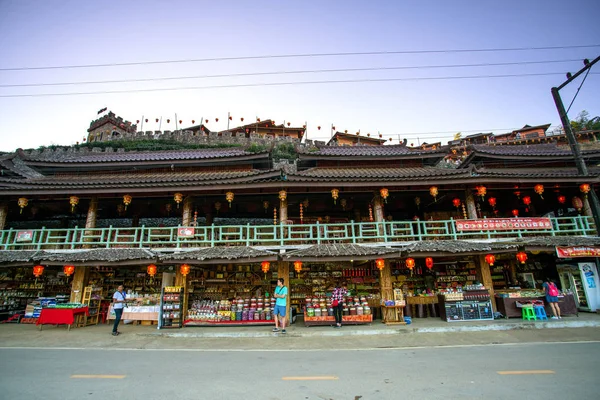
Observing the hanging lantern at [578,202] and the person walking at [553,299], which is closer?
the person walking at [553,299]

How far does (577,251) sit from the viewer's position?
1289 centimetres

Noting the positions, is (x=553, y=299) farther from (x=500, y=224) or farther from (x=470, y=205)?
(x=470, y=205)

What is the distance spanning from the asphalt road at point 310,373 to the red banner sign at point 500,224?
227 inches

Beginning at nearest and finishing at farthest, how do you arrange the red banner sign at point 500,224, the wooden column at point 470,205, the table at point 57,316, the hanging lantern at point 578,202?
1. the table at point 57,316
2. the red banner sign at point 500,224
3. the wooden column at point 470,205
4. the hanging lantern at point 578,202

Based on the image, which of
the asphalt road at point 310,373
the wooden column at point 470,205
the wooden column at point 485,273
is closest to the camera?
the asphalt road at point 310,373

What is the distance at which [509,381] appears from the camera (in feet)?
19.6

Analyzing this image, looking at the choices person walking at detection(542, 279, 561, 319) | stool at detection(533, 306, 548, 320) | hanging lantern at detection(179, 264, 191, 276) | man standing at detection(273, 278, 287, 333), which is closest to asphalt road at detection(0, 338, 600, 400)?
man standing at detection(273, 278, 287, 333)

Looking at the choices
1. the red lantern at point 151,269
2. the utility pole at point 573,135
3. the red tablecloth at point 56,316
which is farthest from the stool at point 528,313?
the red tablecloth at point 56,316

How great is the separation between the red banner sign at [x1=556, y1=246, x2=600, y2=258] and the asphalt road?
4.71m

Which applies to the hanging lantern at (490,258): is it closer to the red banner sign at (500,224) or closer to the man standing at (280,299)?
the red banner sign at (500,224)

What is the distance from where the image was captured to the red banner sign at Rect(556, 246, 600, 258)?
42.0 ft

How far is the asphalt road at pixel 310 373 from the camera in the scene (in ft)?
18.2

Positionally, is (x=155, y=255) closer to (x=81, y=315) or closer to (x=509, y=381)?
(x=81, y=315)

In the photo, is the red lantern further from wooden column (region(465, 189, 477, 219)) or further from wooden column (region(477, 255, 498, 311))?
wooden column (region(465, 189, 477, 219))
